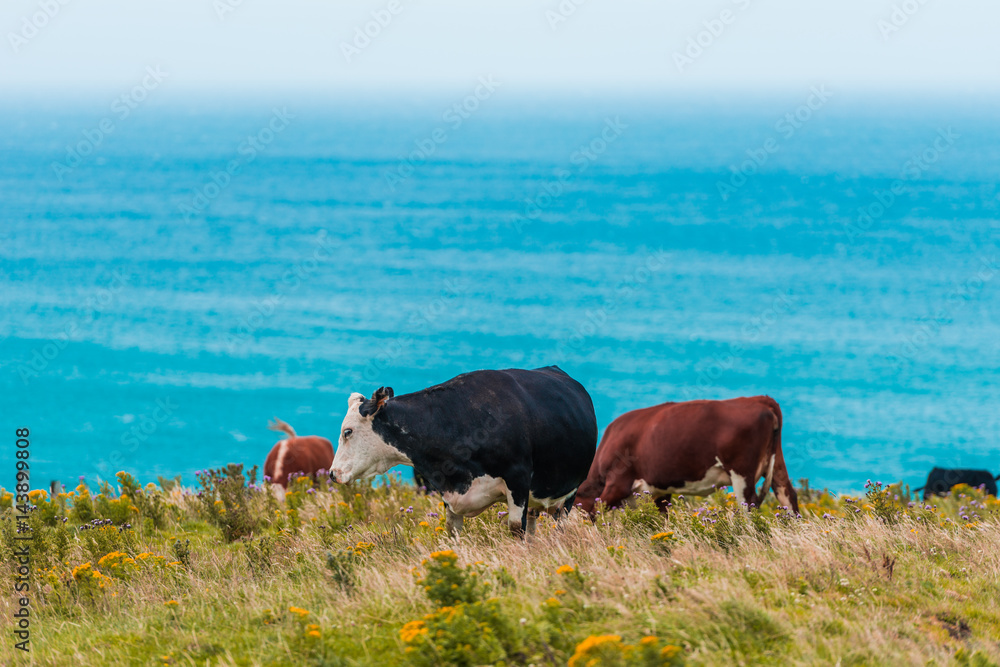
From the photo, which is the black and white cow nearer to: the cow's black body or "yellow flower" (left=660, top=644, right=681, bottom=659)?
the cow's black body

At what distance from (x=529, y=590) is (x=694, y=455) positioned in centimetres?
496

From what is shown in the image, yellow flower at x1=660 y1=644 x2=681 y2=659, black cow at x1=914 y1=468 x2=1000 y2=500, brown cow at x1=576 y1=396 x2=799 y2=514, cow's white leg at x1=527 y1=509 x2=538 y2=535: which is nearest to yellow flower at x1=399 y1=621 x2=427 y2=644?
yellow flower at x1=660 y1=644 x2=681 y2=659

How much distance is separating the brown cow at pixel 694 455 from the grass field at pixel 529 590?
47 centimetres

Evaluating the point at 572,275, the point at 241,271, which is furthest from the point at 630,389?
the point at 241,271

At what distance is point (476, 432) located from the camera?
29.2 feet

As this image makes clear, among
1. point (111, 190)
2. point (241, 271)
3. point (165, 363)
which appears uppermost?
point (111, 190)

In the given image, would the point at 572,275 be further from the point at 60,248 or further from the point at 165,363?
the point at 60,248

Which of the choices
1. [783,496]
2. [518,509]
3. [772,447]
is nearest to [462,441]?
[518,509]

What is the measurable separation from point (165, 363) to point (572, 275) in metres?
44.5

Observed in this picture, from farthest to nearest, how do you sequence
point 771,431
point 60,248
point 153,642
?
point 60,248
point 771,431
point 153,642

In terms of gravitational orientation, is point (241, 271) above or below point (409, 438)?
above

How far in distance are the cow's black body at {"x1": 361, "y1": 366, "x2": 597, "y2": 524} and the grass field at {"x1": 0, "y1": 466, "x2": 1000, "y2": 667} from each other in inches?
21.8

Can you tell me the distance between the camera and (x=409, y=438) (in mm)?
8984

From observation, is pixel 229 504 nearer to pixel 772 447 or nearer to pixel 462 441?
pixel 462 441
